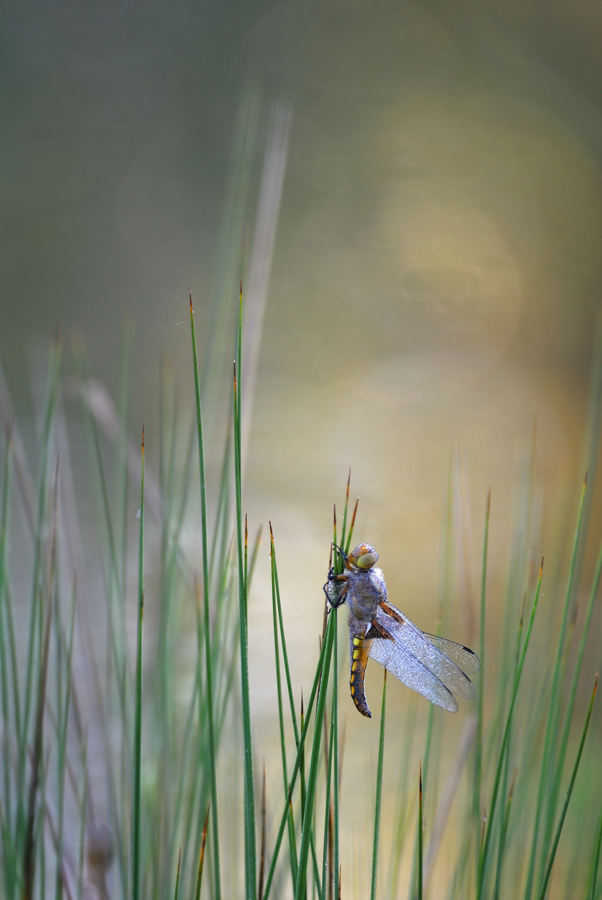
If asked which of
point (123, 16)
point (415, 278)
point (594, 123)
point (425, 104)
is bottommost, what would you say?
point (415, 278)

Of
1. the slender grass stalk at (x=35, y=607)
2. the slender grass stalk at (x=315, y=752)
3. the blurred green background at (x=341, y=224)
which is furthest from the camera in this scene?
the blurred green background at (x=341, y=224)

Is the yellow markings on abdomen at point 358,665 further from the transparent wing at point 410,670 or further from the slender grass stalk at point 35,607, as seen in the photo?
the slender grass stalk at point 35,607

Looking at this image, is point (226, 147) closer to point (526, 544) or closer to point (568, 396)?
point (568, 396)

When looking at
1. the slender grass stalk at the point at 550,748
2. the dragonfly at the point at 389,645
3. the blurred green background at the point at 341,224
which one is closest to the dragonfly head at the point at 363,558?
the dragonfly at the point at 389,645

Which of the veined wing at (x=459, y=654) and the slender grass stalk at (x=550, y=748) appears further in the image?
the veined wing at (x=459, y=654)

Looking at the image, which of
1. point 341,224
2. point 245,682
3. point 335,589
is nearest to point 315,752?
point 245,682

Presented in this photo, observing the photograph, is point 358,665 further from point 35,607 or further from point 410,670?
point 35,607

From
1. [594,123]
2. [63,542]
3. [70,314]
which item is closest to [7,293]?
[70,314]
